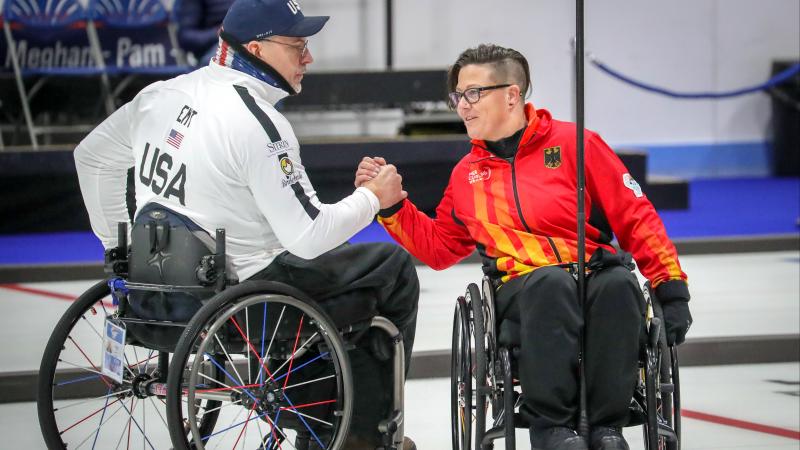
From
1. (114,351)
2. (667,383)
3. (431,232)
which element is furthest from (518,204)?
(114,351)

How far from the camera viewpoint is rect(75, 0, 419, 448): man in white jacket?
239cm

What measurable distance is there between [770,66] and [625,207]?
24.8ft

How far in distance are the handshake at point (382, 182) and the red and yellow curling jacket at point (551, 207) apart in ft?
0.51

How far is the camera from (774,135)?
947 centimetres

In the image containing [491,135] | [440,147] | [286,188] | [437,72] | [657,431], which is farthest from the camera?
[437,72]

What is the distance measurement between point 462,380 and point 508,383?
23 centimetres

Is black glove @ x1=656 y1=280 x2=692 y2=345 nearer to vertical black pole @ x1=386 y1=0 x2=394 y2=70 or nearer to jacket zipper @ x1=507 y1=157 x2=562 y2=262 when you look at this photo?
jacket zipper @ x1=507 y1=157 x2=562 y2=262

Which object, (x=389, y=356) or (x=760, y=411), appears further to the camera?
(x=760, y=411)

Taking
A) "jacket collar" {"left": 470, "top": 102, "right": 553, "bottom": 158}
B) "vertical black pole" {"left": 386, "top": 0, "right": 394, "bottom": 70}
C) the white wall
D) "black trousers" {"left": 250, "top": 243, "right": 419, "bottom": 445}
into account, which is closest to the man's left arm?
"jacket collar" {"left": 470, "top": 102, "right": 553, "bottom": 158}

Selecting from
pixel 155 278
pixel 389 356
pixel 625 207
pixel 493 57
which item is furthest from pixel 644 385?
pixel 155 278

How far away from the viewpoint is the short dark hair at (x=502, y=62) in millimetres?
2535

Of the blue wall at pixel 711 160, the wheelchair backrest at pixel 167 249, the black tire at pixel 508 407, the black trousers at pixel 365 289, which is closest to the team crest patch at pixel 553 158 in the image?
the black trousers at pixel 365 289

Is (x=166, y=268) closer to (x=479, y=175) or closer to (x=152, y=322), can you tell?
(x=152, y=322)

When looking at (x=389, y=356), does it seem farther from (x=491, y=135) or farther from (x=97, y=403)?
(x=97, y=403)
